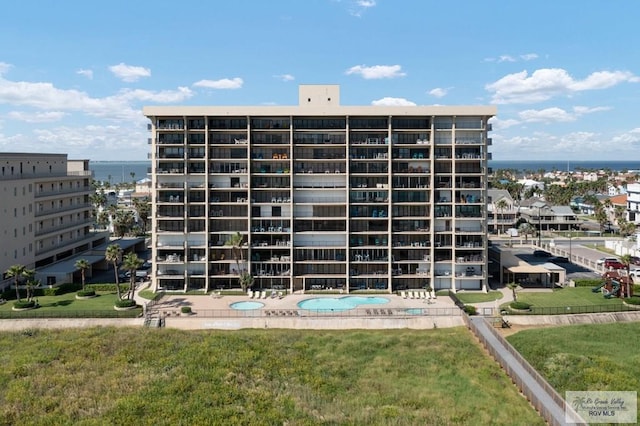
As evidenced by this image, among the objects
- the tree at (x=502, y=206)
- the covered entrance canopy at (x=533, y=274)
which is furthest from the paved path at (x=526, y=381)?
the tree at (x=502, y=206)

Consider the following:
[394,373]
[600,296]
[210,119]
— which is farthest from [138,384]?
[600,296]

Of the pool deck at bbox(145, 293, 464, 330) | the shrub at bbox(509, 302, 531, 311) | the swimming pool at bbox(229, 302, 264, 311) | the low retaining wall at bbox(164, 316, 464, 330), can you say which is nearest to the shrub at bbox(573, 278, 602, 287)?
the shrub at bbox(509, 302, 531, 311)

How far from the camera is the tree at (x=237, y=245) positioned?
74062 millimetres

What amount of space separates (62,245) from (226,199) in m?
37.9

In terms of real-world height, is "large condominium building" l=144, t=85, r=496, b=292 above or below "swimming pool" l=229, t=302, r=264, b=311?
above

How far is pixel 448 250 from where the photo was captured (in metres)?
78.4

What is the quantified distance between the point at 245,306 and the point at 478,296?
1404 inches

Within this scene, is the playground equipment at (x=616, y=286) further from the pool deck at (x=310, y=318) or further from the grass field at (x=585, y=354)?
the pool deck at (x=310, y=318)

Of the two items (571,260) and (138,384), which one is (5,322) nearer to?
(138,384)

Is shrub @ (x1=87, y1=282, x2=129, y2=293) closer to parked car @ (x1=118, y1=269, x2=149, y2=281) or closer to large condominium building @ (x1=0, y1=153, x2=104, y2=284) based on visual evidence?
parked car @ (x1=118, y1=269, x2=149, y2=281)

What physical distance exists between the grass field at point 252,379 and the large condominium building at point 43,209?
25.3m

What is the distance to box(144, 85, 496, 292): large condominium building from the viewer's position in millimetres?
77500

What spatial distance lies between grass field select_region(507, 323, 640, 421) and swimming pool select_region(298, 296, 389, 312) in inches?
836

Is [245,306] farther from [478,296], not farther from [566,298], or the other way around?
[566,298]
